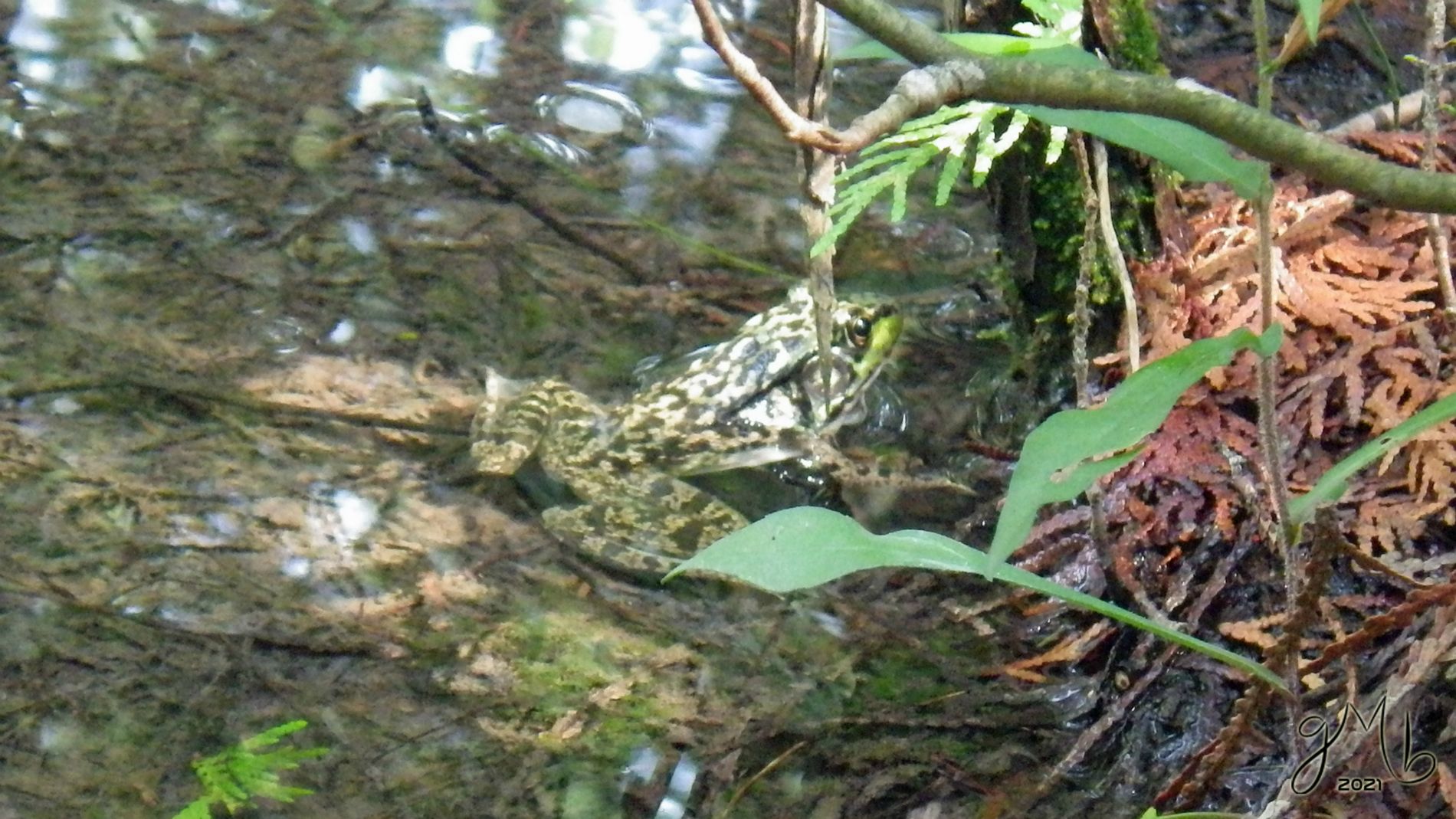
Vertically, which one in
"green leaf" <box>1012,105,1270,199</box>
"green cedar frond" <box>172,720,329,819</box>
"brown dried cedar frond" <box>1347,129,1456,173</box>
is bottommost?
"green cedar frond" <box>172,720,329,819</box>

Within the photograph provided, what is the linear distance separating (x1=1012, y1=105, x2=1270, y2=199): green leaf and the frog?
2412 mm

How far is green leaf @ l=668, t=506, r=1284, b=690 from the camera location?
193cm

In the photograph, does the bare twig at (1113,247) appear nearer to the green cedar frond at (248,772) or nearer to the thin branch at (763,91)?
the thin branch at (763,91)

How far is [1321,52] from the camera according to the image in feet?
17.9

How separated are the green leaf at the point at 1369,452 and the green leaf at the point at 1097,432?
0.27 metres

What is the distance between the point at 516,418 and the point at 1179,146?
116 inches

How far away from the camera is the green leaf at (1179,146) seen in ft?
6.42

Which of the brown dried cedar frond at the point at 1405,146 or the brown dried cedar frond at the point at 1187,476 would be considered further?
the brown dried cedar frond at the point at 1405,146

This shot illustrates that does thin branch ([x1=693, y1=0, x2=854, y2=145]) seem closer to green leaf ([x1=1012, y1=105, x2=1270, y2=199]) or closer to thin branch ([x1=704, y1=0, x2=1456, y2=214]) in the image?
thin branch ([x1=704, y1=0, x2=1456, y2=214])

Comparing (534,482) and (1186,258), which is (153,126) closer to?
(534,482)

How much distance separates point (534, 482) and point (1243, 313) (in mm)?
2557

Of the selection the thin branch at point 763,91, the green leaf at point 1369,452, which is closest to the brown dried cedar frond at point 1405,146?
the green leaf at point 1369,452

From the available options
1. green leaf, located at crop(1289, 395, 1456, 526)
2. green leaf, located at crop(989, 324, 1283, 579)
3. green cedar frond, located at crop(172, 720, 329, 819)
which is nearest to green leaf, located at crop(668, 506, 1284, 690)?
green leaf, located at crop(989, 324, 1283, 579)

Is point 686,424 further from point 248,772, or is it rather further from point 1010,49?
point 1010,49
